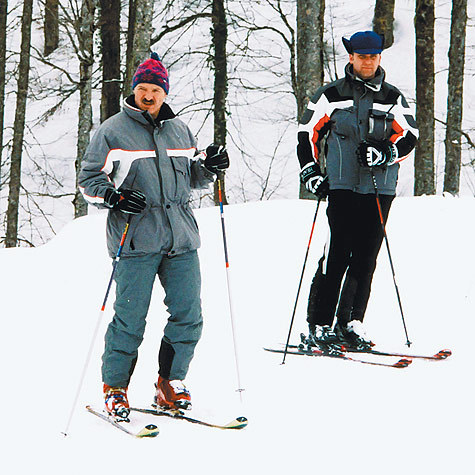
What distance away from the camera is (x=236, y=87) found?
21984 millimetres

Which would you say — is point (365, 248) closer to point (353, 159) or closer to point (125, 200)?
point (353, 159)

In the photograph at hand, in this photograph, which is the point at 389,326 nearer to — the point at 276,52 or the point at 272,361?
the point at 272,361

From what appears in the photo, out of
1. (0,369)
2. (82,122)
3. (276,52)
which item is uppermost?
(276,52)

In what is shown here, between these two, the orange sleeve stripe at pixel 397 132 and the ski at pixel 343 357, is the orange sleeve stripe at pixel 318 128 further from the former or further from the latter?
the ski at pixel 343 357

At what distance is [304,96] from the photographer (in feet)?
31.6

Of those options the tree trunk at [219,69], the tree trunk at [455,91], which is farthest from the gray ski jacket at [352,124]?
the tree trunk at [219,69]

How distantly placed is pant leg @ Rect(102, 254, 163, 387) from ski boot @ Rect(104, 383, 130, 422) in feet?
0.11

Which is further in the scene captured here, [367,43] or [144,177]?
[367,43]

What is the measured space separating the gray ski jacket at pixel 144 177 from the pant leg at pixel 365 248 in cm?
160

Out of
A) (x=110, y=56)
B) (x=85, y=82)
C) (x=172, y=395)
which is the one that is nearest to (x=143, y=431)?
(x=172, y=395)

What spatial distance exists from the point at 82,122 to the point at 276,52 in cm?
1020

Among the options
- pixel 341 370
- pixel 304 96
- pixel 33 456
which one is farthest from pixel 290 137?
pixel 33 456

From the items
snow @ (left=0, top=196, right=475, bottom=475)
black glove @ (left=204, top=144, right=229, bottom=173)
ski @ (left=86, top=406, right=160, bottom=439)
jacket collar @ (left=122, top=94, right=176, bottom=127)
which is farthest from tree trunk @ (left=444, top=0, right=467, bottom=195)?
ski @ (left=86, top=406, right=160, bottom=439)

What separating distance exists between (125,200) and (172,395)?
1.07 meters
